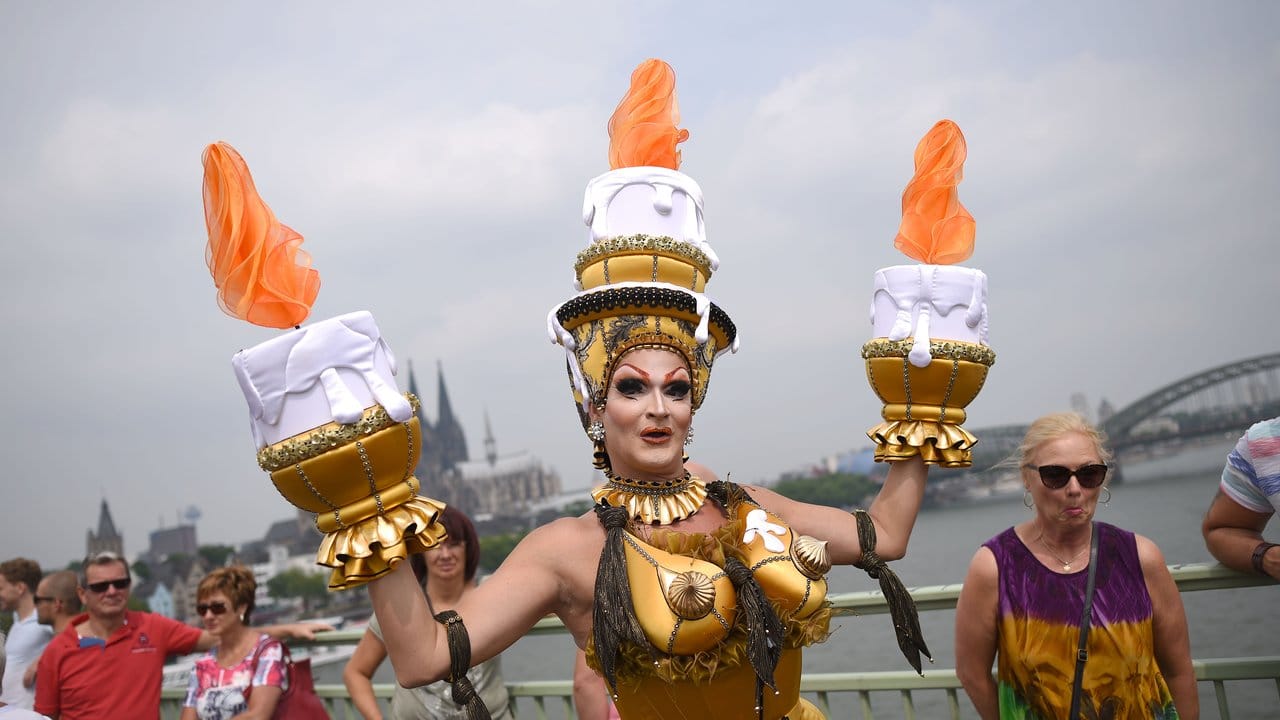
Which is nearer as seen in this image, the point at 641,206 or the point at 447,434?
the point at 641,206

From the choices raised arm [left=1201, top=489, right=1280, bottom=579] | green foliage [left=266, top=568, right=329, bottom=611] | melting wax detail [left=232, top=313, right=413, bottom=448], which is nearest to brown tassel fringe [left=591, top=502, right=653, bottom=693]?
melting wax detail [left=232, top=313, right=413, bottom=448]

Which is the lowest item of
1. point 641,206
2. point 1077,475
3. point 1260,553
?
point 1260,553

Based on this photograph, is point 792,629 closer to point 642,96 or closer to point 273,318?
point 273,318

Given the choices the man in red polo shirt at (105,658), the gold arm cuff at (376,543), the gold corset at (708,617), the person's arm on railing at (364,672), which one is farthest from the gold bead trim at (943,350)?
the man in red polo shirt at (105,658)

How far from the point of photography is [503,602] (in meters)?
1.93

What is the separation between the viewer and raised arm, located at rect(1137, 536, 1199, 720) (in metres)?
2.32

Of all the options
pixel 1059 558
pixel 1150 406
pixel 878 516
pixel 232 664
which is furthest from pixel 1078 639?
pixel 1150 406

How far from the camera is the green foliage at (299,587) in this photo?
5056 centimetres

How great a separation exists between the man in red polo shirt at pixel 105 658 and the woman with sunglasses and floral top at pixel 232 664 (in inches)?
7.2

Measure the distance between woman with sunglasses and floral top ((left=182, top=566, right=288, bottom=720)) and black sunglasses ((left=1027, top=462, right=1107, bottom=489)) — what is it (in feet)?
9.17

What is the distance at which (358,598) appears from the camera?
46.6m

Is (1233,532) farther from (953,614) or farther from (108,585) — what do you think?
(953,614)

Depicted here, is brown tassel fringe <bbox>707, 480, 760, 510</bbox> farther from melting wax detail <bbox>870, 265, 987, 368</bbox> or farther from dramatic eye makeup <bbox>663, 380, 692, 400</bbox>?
melting wax detail <bbox>870, 265, 987, 368</bbox>

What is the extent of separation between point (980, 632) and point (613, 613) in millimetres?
1091
